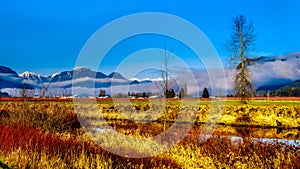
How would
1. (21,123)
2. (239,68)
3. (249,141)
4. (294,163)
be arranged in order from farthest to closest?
(239,68) → (21,123) → (249,141) → (294,163)

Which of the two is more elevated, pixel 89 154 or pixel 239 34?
pixel 239 34

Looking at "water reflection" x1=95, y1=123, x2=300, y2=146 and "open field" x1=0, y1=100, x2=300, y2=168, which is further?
"water reflection" x1=95, y1=123, x2=300, y2=146

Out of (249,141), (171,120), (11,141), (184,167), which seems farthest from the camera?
(171,120)

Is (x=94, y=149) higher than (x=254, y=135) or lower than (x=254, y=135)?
higher

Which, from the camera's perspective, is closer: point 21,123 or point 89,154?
point 89,154

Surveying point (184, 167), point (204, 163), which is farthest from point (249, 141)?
point (184, 167)

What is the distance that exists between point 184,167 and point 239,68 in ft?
84.5

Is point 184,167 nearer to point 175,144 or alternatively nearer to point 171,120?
point 175,144

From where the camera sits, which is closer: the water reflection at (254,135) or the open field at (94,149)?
the open field at (94,149)

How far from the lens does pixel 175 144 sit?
17219 mm

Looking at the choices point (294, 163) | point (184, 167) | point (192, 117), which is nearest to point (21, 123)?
point (184, 167)

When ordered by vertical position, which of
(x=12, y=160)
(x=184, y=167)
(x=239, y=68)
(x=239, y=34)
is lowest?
(x=184, y=167)

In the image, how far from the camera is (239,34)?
38.9m

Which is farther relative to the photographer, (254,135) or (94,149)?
(254,135)
